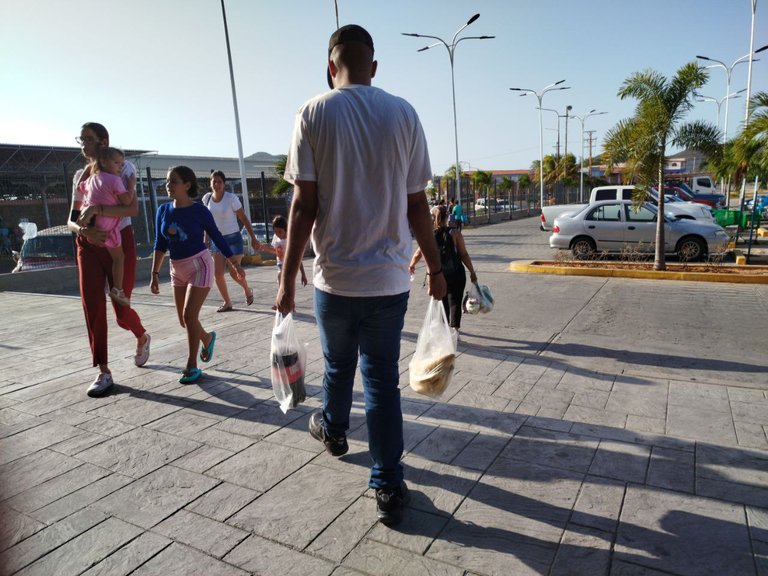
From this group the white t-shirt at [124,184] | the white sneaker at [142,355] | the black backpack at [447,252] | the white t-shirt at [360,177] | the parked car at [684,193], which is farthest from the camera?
the parked car at [684,193]

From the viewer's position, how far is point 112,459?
10.2ft

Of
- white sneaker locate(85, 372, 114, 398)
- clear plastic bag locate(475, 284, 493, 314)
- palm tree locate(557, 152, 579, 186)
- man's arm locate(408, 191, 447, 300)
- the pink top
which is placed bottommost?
white sneaker locate(85, 372, 114, 398)

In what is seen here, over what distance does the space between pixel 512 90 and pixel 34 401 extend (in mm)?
39149

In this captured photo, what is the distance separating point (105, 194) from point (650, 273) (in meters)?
9.67

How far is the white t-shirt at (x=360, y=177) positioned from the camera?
233 cm

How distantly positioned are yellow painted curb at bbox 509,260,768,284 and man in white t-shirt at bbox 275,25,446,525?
362 inches

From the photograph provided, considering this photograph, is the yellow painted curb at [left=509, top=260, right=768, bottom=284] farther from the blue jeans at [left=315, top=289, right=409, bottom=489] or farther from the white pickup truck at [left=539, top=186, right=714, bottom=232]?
the blue jeans at [left=315, top=289, right=409, bottom=489]

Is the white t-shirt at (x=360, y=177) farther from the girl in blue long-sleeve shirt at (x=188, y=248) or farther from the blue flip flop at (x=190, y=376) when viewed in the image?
the blue flip flop at (x=190, y=376)

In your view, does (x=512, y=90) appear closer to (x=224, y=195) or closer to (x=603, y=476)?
(x=224, y=195)

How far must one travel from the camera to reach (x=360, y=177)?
237cm

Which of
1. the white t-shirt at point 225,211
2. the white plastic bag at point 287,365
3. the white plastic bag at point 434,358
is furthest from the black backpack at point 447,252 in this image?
the white t-shirt at point 225,211

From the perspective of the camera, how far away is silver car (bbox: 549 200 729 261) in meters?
12.2

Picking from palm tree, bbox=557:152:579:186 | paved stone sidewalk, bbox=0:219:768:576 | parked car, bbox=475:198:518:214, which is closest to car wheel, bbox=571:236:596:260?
paved stone sidewalk, bbox=0:219:768:576

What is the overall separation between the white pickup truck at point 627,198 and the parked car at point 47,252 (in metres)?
12.1
